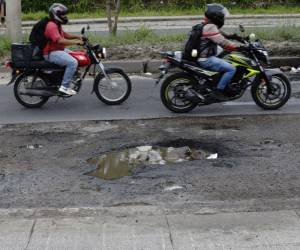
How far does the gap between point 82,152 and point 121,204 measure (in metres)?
1.83

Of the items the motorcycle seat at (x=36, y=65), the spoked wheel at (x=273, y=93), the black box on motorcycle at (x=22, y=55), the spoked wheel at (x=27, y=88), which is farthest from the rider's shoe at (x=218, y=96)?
the black box on motorcycle at (x=22, y=55)

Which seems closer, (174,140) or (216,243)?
(216,243)

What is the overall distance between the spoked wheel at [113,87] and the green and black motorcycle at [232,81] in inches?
34.5

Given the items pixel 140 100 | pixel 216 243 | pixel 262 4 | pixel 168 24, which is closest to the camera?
pixel 216 243

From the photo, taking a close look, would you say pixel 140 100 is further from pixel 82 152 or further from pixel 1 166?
pixel 1 166

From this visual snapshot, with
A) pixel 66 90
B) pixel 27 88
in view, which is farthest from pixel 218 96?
pixel 27 88

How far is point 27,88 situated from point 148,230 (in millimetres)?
5194

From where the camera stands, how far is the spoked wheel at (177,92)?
29.1 ft

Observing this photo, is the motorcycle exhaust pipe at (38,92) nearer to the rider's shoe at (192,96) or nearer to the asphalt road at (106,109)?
the asphalt road at (106,109)

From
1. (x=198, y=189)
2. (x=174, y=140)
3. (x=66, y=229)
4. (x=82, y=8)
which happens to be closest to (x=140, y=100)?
(x=174, y=140)

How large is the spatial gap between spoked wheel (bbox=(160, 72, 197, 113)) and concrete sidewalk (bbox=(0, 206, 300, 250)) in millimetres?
3897

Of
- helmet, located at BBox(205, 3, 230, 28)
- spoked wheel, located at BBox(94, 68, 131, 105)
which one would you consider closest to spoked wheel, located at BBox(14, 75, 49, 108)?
spoked wheel, located at BBox(94, 68, 131, 105)

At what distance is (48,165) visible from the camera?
6.69 metres

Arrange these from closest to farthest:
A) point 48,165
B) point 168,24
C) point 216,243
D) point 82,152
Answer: point 216,243 < point 48,165 < point 82,152 < point 168,24
